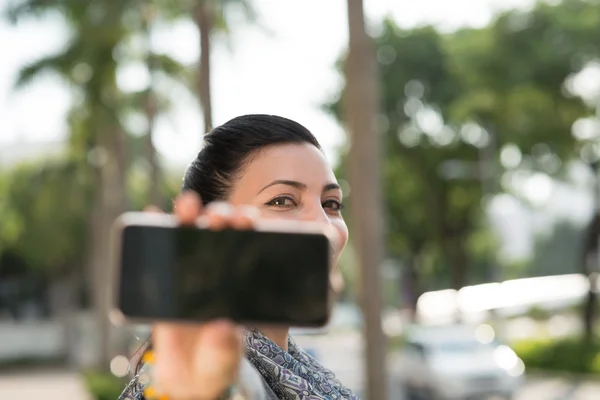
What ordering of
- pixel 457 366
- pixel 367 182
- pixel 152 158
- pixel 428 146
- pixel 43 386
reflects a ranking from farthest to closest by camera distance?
pixel 428 146, pixel 43 386, pixel 152 158, pixel 457 366, pixel 367 182

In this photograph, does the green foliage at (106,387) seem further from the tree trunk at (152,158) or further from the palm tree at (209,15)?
the palm tree at (209,15)

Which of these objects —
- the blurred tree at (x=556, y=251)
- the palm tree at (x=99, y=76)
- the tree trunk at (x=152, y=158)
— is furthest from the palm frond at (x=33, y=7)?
the blurred tree at (x=556, y=251)

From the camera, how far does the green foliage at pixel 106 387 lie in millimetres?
17344

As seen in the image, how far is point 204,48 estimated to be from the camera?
1478 centimetres

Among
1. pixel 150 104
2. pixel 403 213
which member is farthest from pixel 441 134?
pixel 150 104

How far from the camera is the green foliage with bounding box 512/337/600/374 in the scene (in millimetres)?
23953

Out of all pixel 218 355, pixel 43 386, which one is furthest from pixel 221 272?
pixel 43 386

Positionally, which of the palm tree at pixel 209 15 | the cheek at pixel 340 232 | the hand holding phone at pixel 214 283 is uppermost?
the palm tree at pixel 209 15

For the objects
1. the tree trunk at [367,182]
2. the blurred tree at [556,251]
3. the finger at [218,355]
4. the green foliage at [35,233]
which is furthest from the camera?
the blurred tree at [556,251]

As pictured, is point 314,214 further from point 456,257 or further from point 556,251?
point 556,251

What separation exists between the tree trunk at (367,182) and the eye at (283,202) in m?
9.51

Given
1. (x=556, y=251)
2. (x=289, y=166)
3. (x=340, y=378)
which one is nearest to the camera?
(x=289, y=166)

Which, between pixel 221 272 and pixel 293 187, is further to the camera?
pixel 293 187

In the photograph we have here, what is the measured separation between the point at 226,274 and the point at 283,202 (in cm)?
62
